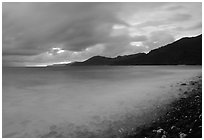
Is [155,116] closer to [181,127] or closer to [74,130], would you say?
[181,127]

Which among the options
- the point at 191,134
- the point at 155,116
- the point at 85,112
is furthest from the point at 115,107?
the point at 191,134

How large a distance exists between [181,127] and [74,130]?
16.1 ft

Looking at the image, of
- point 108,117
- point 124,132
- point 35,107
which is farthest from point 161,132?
point 35,107

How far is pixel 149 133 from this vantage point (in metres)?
7.87

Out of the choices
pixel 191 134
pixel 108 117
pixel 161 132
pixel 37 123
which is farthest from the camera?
pixel 108 117

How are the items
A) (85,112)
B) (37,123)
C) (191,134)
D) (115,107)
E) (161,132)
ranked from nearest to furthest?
(191,134), (161,132), (37,123), (85,112), (115,107)

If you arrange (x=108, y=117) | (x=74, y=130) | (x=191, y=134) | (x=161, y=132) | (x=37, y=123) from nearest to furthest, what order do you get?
(x=191, y=134)
(x=161, y=132)
(x=74, y=130)
(x=37, y=123)
(x=108, y=117)

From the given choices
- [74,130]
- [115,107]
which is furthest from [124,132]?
[115,107]

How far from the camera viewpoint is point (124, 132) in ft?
27.6

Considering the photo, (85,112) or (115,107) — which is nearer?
(85,112)

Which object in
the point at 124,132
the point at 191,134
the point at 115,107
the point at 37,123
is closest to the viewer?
the point at 191,134

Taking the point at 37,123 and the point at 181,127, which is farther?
the point at 37,123

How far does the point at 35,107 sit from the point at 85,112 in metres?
4.07

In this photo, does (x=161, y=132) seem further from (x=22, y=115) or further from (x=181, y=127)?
(x=22, y=115)
